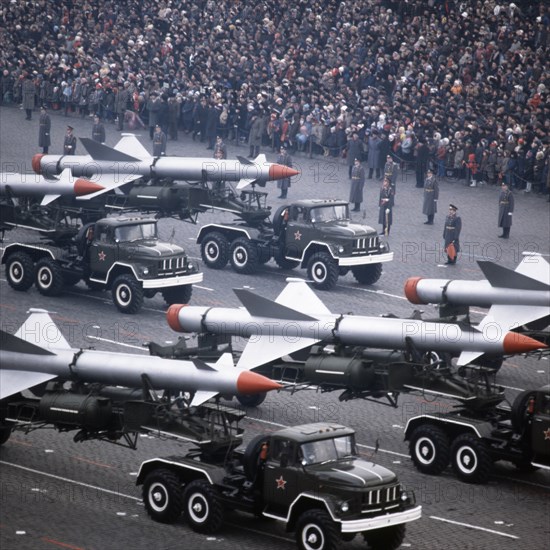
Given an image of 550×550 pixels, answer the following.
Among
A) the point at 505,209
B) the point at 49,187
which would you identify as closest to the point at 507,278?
the point at 49,187

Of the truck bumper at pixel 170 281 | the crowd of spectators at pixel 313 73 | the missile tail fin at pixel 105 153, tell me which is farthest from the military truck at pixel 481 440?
the crowd of spectators at pixel 313 73

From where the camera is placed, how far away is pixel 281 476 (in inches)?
767

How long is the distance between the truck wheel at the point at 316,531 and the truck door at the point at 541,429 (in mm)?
4914

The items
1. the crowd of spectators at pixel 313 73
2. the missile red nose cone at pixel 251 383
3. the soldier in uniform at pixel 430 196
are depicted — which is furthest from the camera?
the crowd of spectators at pixel 313 73

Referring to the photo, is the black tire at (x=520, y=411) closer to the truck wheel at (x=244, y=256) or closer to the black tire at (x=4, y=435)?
the black tire at (x=4, y=435)

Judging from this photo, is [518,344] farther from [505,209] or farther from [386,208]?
[386,208]

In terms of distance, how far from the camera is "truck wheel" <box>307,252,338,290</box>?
115ft

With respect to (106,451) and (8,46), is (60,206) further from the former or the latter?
(8,46)

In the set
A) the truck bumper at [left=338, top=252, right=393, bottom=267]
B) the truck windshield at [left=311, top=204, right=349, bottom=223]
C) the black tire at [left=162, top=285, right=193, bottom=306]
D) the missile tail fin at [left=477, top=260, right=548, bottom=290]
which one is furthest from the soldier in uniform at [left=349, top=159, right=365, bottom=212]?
the missile tail fin at [left=477, top=260, right=548, bottom=290]

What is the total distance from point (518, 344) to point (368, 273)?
1224cm

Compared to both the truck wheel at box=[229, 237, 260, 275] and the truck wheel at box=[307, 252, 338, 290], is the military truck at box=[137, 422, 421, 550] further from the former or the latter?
the truck wheel at box=[229, 237, 260, 275]

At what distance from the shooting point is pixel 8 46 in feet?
186

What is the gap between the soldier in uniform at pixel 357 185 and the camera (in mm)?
43000

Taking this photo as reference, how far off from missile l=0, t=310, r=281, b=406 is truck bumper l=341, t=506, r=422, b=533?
12.0 ft
